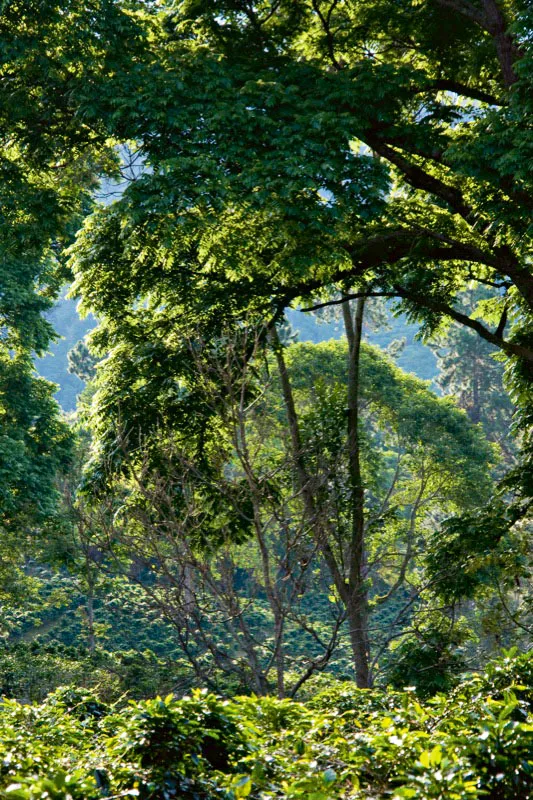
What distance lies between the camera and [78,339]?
429 feet

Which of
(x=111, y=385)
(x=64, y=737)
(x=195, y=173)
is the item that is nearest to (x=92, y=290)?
(x=111, y=385)

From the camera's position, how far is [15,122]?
28.6 ft

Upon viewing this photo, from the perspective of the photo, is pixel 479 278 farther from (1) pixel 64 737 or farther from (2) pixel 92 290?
(1) pixel 64 737

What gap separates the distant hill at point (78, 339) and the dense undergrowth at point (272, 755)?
11123 centimetres

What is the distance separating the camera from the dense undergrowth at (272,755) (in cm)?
348

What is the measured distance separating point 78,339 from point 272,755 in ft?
430

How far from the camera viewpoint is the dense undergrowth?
348 centimetres

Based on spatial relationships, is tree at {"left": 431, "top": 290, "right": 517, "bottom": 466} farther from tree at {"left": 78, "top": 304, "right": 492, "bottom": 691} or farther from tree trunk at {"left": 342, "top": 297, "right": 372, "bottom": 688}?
tree trunk at {"left": 342, "top": 297, "right": 372, "bottom": 688}

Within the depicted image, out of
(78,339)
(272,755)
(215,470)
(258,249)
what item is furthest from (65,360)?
(272,755)

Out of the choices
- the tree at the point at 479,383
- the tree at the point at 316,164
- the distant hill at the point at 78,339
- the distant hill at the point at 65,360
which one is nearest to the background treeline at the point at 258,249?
the tree at the point at 316,164

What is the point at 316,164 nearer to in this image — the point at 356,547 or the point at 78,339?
the point at 356,547

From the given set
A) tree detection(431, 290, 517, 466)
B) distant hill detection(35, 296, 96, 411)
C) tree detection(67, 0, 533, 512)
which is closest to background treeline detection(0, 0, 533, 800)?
tree detection(67, 0, 533, 512)

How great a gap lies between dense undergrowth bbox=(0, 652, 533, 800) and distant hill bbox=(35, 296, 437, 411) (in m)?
111

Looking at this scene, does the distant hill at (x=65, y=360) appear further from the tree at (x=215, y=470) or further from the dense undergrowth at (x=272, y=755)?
the dense undergrowth at (x=272, y=755)
